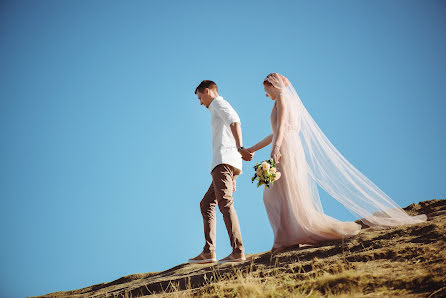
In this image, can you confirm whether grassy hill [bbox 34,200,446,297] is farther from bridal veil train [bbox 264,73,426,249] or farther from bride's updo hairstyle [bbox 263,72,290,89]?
bride's updo hairstyle [bbox 263,72,290,89]

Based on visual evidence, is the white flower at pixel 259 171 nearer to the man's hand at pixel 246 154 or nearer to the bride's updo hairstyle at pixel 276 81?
the man's hand at pixel 246 154

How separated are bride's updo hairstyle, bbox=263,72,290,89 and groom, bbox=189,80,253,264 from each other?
74cm

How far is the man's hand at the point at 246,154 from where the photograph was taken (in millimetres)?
5102

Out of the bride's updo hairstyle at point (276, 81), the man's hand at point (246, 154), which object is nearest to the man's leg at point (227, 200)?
the man's hand at point (246, 154)

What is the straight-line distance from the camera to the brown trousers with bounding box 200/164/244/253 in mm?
4805

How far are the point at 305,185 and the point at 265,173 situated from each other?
83 centimetres

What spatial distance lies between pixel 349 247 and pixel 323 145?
1.80 meters

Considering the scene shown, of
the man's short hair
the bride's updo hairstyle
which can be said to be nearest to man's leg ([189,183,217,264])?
the man's short hair

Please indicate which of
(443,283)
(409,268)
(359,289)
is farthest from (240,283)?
(443,283)

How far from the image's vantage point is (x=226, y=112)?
5.08 meters

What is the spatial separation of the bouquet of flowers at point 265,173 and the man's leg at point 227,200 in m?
0.43

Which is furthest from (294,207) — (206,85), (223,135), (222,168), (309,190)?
Answer: (206,85)

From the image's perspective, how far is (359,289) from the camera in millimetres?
2635

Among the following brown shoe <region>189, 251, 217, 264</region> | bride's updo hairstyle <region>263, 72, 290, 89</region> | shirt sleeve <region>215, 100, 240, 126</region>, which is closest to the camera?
shirt sleeve <region>215, 100, 240, 126</region>
